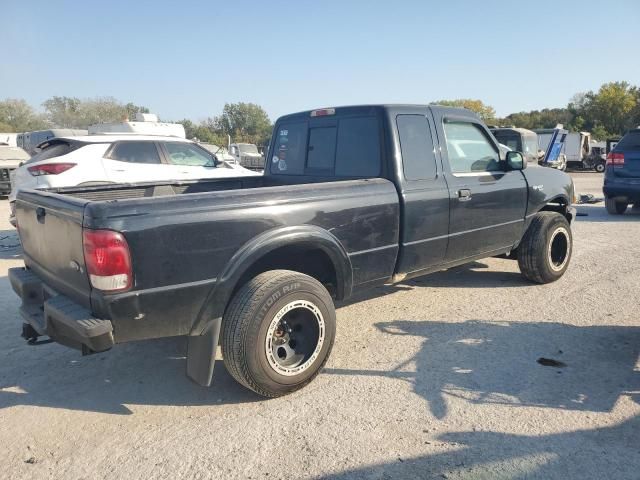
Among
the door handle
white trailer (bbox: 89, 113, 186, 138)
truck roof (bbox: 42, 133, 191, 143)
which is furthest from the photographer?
white trailer (bbox: 89, 113, 186, 138)

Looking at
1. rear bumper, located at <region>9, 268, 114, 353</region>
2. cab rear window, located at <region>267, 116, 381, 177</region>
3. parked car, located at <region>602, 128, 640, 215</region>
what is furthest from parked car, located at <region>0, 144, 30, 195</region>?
parked car, located at <region>602, 128, 640, 215</region>

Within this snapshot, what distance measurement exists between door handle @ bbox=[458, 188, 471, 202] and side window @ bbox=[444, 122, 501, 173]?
199 mm

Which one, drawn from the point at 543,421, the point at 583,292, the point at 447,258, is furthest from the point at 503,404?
the point at 583,292

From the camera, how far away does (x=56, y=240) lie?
3072mm

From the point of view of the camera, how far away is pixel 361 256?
3.76 m

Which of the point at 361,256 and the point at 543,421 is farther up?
the point at 361,256

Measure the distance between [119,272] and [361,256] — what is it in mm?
1760

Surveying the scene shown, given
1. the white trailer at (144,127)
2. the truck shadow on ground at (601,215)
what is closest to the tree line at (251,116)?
the white trailer at (144,127)

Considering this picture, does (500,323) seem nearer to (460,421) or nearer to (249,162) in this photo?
(460,421)

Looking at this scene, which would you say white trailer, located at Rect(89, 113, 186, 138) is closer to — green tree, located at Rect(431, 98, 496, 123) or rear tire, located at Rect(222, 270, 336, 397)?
rear tire, located at Rect(222, 270, 336, 397)

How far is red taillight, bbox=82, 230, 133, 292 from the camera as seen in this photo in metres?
2.62

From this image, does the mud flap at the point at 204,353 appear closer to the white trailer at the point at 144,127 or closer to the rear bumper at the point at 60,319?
the rear bumper at the point at 60,319

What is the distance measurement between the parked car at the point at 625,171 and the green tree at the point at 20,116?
2674 inches

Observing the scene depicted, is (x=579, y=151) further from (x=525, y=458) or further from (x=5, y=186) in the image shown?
(x=525, y=458)
